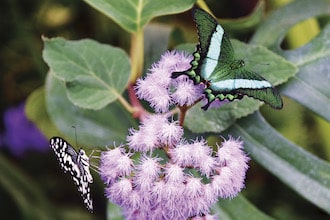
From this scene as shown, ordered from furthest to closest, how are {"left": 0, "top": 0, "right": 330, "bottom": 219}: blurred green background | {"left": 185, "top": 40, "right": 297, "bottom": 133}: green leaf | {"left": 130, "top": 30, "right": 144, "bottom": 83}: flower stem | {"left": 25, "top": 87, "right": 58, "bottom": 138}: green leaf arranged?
{"left": 0, "top": 0, "right": 330, "bottom": 219}: blurred green background, {"left": 25, "top": 87, "right": 58, "bottom": 138}: green leaf, {"left": 130, "top": 30, "right": 144, "bottom": 83}: flower stem, {"left": 185, "top": 40, "right": 297, "bottom": 133}: green leaf

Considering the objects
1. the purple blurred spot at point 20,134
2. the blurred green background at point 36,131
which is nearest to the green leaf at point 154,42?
the blurred green background at point 36,131

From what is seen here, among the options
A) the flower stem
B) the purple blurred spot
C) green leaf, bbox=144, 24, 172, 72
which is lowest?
the purple blurred spot

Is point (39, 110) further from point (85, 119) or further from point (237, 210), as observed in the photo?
point (237, 210)

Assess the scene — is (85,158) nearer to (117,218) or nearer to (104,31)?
(117,218)

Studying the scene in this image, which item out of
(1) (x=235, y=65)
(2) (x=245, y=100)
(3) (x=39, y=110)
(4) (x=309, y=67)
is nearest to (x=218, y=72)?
(1) (x=235, y=65)

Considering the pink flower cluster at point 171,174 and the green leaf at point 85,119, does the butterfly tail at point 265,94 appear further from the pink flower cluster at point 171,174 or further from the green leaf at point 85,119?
the green leaf at point 85,119

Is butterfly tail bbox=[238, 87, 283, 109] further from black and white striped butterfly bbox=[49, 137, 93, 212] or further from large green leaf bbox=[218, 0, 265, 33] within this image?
large green leaf bbox=[218, 0, 265, 33]

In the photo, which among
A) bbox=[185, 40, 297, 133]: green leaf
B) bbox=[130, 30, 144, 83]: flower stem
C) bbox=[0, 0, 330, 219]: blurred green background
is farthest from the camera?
bbox=[0, 0, 330, 219]: blurred green background

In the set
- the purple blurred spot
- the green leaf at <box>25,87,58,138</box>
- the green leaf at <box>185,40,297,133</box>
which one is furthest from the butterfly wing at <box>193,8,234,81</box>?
the purple blurred spot
